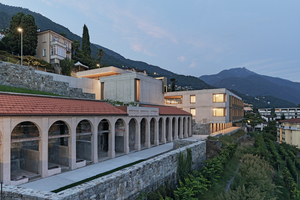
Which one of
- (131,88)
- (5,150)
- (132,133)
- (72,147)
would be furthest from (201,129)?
(5,150)

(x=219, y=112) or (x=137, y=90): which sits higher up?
(x=137, y=90)

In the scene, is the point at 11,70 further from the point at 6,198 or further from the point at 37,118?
the point at 6,198

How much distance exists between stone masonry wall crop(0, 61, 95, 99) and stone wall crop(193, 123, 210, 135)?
83.2ft

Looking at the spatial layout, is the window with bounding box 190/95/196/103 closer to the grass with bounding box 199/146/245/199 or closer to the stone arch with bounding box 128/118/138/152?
the grass with bounding box 199/146/245/199

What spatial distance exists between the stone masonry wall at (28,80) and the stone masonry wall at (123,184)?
820 inches

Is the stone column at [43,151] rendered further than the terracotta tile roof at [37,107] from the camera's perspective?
Yes

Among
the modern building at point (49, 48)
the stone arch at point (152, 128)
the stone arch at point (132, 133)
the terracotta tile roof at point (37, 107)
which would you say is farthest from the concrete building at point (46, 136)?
the modern building at point (49, 48)

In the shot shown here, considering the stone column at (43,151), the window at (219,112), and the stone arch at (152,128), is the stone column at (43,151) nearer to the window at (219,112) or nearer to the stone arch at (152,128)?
the stone arch at (152,128)

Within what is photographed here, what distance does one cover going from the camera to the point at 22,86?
25375 mm

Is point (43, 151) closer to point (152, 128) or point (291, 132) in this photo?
point (152, 128)

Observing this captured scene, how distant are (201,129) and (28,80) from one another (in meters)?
32.3

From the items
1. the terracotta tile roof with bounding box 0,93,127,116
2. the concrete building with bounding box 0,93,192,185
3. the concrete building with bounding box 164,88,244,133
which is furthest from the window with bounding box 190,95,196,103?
the terracotta tile roof with bounding box 0,93,127,116

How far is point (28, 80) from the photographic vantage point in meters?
26.1

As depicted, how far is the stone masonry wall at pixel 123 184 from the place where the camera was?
7.36 meters
